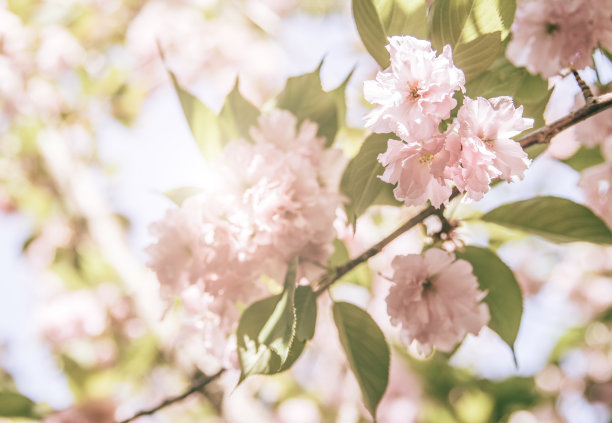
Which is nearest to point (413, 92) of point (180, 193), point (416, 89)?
point (416, 89)

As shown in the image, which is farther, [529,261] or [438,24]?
[529,261]

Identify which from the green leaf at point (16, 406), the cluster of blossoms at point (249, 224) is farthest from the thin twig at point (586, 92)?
the green leaf at point (16, 406)

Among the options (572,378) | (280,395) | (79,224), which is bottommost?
(572,378)

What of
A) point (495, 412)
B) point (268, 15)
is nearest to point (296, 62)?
point (268, 15)

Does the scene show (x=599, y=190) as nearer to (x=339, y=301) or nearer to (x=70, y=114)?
(x=339, y=301)

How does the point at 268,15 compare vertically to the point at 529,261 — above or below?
above

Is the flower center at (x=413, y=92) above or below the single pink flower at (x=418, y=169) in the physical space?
above

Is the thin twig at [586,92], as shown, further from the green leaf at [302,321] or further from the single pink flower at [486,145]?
the green leaf at [302,321]

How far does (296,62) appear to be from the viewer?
2.00m

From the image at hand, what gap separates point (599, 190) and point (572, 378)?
1.61m

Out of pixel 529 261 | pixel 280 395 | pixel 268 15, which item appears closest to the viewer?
pixel 280 395

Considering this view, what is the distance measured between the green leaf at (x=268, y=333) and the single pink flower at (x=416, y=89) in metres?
0.19

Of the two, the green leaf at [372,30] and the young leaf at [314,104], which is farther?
the young leaf at [314,104]

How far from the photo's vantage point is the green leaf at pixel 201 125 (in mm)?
649
